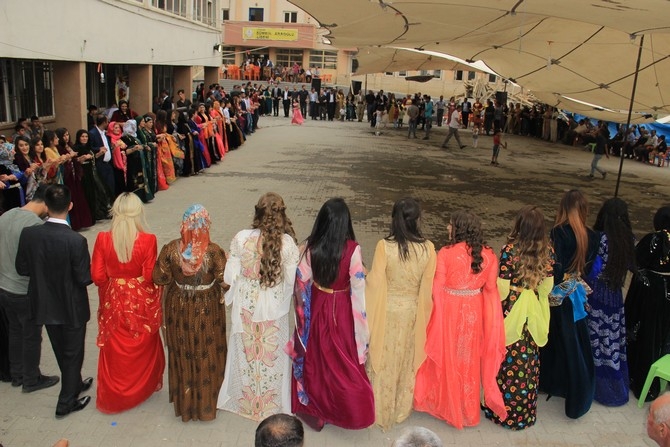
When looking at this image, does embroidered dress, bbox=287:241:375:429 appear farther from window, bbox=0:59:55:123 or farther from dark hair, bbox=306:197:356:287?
window, bbox=0:59:55:123

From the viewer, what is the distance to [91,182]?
8.48 metres

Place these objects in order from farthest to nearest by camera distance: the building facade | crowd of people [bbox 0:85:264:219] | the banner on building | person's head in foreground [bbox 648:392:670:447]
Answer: the banner on building < the building facade < crowd of people [bbox 0:85:264:219] < person's head in foreground [bbox 648:392:670:447]

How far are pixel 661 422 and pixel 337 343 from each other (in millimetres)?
2087

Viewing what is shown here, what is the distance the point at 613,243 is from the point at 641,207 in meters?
9.14

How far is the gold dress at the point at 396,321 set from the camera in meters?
3.86

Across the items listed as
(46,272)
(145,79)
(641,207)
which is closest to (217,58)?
(145,79)

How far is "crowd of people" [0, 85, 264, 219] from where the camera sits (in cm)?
692

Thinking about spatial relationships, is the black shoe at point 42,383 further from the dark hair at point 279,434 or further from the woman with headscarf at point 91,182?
the woman with headscarf at point 91,182

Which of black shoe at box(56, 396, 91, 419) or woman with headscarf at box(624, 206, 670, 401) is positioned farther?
woman with headscarf at box(624, 206, 670, 401)

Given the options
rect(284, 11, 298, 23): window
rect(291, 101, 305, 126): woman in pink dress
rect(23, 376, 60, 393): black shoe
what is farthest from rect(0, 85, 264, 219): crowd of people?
rect(284, 11, 298, 23): window

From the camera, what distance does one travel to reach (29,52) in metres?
10.8

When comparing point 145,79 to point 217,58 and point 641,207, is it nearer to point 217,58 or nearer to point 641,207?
point 217,58

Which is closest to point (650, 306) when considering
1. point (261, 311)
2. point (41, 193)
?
point (261, 311)

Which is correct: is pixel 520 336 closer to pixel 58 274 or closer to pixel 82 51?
pixel 58 274
